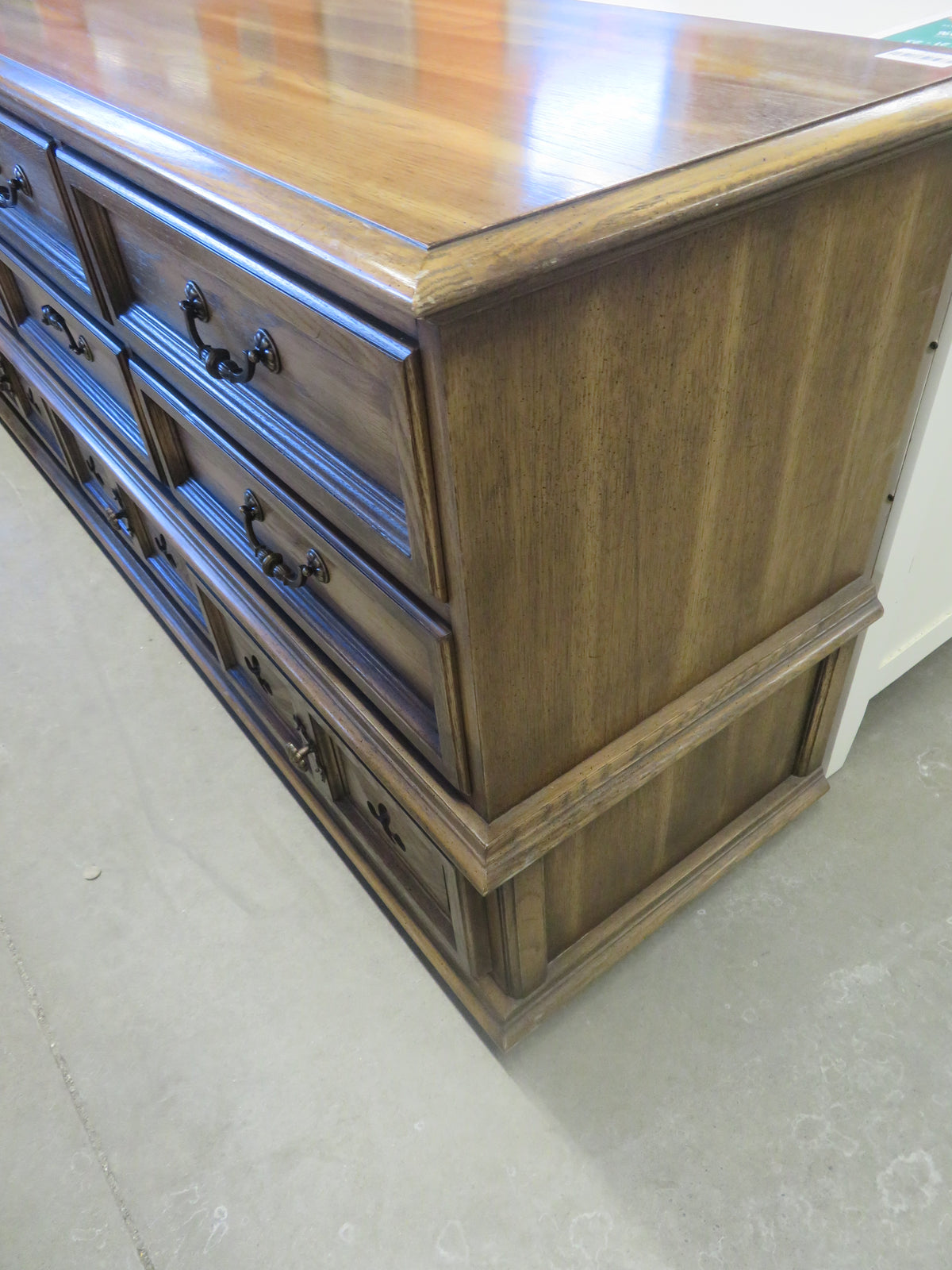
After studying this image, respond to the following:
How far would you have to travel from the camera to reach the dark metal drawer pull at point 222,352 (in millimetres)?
673

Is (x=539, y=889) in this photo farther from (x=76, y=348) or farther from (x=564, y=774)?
(x=76, y=348)

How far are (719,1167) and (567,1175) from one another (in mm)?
153

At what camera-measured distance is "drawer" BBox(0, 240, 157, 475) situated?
43.5 inches

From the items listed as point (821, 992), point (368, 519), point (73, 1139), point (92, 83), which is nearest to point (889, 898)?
point (821, 992)

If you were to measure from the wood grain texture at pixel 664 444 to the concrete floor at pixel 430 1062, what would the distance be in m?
0.42

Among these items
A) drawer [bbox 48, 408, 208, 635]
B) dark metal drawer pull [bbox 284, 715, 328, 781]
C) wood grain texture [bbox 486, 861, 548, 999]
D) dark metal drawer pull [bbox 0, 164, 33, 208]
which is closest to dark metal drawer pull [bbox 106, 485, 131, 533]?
drawer [bbox 48, 408, 208, 635]

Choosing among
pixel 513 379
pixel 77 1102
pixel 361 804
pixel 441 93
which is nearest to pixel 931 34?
pixel 441 93

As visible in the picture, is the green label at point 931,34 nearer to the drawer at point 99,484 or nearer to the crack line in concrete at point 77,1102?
the drawer at point 99,484

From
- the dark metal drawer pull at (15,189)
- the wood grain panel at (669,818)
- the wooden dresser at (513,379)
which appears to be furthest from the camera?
the dark metal drawer pull at (15,189)

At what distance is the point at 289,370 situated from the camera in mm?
671

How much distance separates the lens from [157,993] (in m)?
1.07

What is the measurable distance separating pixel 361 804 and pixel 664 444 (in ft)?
2.09

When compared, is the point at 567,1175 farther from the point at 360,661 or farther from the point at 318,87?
the point at 318,87

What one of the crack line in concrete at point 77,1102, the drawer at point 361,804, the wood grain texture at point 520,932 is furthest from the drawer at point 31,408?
the wood grain texture at point 520,932
